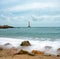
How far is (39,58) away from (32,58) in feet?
1.08

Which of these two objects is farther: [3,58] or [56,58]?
[56,58]

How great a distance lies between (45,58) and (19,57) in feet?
3.99

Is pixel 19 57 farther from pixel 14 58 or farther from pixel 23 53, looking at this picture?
pixel 23 53

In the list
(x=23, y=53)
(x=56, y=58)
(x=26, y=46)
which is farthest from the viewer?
(x=26, y=46)

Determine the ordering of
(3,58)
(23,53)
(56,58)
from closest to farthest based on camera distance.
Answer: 1. (3,58)
2. (56,58)
3. (23,53)

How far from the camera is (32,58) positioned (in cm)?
807

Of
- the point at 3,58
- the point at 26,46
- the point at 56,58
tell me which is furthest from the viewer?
the point at 26,46

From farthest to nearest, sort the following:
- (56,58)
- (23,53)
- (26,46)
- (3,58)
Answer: (26,46) → (23,53) → (56,58) → (3,58)

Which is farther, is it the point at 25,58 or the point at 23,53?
the point at 23,53

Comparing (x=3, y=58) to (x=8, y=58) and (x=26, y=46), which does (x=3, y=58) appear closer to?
(x=8, y=58)

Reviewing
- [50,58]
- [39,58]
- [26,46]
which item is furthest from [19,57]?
[26,46]

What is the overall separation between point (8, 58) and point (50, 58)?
2.00 meters

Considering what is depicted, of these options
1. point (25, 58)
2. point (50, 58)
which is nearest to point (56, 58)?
point (50, 58)

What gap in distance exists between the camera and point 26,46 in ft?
44.1
